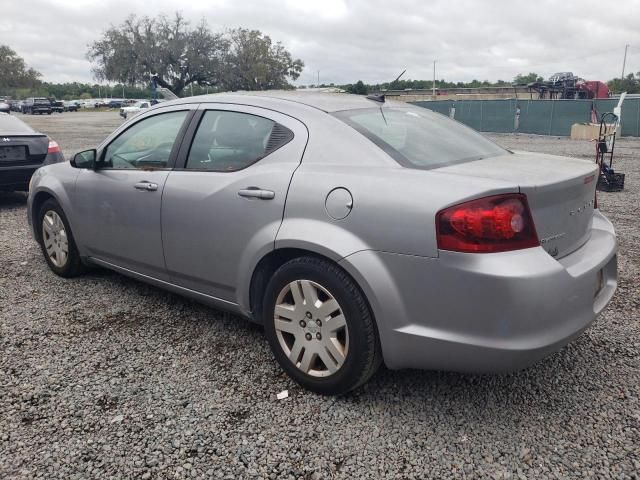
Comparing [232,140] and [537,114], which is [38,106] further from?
[232,140]

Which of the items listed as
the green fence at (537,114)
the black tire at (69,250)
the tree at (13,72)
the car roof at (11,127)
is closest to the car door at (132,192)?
the black tire at (69,250)

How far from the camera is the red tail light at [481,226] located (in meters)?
2.29

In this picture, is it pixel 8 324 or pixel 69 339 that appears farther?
pixel 8 324

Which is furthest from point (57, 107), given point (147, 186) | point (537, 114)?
point (147, 186)

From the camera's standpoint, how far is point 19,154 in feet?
24.7

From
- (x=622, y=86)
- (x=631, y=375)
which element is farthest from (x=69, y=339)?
(x=622, y=86)

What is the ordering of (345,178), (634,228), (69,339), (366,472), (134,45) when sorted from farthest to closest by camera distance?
(134,45) < (634,228) < (69,339) < (345,178) < (366,472)

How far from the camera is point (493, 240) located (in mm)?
2299

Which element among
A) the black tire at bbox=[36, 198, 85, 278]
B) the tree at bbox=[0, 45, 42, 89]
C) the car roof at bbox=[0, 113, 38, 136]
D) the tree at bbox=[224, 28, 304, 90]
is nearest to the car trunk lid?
the black tire at bbox=[36, 198, 85, 278]

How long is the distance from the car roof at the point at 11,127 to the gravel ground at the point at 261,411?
15.6 feet

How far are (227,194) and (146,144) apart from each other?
1133mm

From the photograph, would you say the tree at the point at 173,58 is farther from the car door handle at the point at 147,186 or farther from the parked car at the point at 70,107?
the car door handle at the point at 147,186

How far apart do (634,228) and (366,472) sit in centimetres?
547

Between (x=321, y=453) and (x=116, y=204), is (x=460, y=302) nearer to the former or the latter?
(x=321, y=453)
